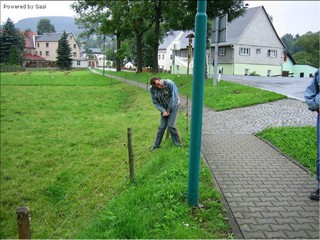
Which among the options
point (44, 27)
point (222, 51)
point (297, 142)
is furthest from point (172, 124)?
point (44, 27)

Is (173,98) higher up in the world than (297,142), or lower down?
higher up

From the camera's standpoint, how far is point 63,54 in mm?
75125

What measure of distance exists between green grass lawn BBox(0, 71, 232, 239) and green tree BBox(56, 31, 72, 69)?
61.3 metres

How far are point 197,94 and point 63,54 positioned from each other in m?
75.3

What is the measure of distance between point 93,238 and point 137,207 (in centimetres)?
82

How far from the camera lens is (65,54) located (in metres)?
75.2

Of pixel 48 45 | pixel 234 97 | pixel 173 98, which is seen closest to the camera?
pixel 173 98

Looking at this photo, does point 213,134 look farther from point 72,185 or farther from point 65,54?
point 65,54

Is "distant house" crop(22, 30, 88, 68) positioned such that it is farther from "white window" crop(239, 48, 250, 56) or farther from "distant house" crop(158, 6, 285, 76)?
"white window" crop(239, 48, 250, 56)

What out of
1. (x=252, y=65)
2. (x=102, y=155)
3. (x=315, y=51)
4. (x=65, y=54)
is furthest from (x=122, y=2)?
(x=315, y=51)

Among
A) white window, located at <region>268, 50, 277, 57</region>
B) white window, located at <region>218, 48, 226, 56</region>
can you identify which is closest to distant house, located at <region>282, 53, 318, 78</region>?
white window, located at <region>268, 50, 277, 57</region>

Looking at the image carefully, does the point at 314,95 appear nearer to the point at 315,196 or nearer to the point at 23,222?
the point at 315,196

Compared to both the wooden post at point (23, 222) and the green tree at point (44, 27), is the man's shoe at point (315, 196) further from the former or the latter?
the green tree at point (44, 27)

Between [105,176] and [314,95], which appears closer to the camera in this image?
[314,95]
